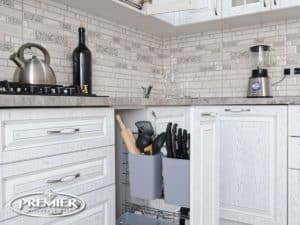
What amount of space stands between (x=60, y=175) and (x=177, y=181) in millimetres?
479

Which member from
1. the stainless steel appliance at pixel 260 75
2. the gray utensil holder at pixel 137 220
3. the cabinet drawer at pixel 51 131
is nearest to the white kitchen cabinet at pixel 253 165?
the stainless steel appliance at pixel 260 75

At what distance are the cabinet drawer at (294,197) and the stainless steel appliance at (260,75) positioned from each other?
2.12 ft

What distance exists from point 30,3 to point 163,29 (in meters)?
1.19

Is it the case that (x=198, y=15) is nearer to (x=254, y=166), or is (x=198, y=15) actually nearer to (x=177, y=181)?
(x=254, y=166)

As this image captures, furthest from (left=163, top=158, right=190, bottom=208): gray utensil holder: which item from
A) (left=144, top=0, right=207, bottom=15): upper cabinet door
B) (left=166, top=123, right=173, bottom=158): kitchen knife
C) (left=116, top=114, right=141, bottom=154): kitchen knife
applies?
(left=144, top=0, right=207, bottom=15): upper cabinet door

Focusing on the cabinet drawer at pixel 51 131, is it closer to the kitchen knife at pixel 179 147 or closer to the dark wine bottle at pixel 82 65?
the kitchen knife at pixel 179 147

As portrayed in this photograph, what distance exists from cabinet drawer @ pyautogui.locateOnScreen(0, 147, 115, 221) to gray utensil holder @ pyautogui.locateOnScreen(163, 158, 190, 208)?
0.25 metres

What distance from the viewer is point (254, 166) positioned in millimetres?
1909

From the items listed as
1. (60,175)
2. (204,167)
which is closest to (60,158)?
(60,175)

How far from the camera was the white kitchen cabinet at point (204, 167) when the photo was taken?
1198 millimetres

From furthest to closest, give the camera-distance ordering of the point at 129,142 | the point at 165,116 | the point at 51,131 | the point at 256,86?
1. the point at 256,86
2. the point at 165,116
3. the point at 129,142
4. the point at 51,131

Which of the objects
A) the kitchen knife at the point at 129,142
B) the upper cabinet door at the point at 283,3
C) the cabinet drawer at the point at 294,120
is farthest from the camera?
the upper cabinet door at the point at 283,3

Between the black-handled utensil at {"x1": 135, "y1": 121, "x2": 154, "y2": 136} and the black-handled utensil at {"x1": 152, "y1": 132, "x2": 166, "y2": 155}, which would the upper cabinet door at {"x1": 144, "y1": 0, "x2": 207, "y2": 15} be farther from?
the black-handled utensil at {"x1": 152, "y1": 132, "x2": 166, "y2": 155}

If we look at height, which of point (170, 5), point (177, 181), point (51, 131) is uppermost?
point (170, 5)
